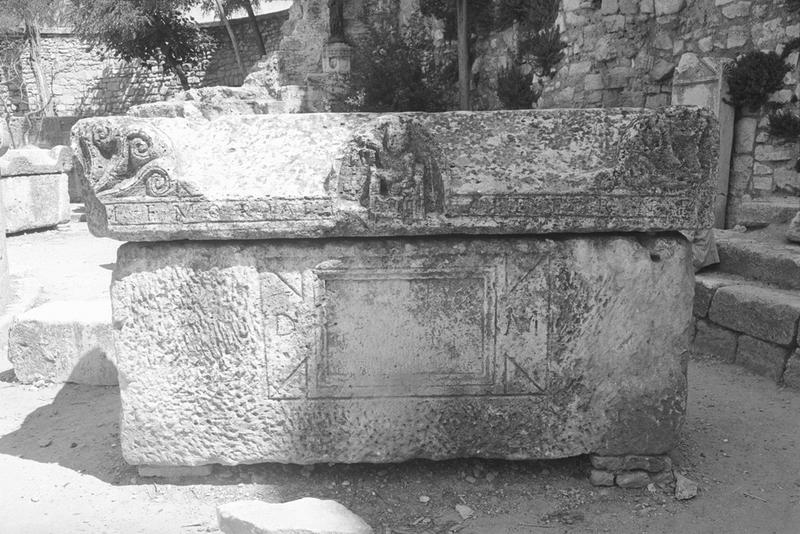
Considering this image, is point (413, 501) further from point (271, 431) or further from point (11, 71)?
point (11, 71)

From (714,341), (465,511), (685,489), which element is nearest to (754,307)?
(714,341)

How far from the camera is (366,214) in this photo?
2.33 m

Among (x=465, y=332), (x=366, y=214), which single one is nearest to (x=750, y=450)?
(x=465, y=332)

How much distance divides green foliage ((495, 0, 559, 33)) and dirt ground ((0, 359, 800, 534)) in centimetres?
757

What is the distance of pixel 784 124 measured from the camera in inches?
216

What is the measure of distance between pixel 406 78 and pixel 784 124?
26.0ft

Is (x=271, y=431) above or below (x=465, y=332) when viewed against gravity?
below

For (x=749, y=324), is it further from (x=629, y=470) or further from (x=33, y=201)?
(x=33, y=201)

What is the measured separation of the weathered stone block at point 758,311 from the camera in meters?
3.72

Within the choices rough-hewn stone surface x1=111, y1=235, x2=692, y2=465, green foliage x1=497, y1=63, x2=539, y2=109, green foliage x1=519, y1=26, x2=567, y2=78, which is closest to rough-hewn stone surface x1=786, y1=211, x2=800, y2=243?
rough-hewn stone surface x1=111, y1=235, x2=692, y2=465

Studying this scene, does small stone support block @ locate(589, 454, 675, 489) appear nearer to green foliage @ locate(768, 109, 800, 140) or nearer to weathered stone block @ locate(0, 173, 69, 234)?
green foliage @ locate(768, 109, 800, 140)

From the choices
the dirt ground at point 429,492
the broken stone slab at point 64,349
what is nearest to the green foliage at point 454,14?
the broken stone slab at point 64,349

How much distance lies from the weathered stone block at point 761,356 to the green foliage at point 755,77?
8.22ft

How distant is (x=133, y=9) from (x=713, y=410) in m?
18.6
